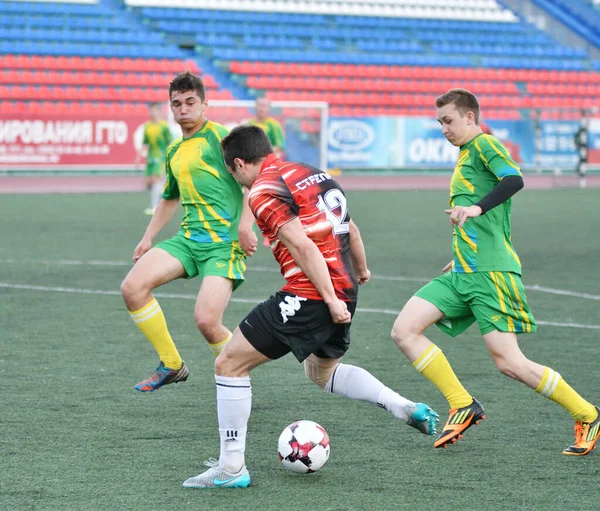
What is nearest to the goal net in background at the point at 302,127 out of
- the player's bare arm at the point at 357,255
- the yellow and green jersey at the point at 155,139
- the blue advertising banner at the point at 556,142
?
the yellow and green jersey at the point at 155,139

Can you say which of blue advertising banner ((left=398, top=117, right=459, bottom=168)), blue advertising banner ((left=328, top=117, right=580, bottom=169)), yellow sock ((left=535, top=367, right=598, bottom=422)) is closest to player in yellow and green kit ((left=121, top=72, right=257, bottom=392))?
yellow sock ((left=535, top=367, right=598, bottom=422))

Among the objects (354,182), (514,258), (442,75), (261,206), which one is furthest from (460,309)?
(442,75)

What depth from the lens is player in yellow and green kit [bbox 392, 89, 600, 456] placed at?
489cm

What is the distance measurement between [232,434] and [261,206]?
963 millimetres

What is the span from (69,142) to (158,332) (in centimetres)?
1879

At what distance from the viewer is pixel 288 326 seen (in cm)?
438

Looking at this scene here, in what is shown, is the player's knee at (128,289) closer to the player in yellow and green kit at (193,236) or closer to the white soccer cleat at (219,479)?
the player in yellow and green kit at (193,236)

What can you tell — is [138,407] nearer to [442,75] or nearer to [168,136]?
[168,136]

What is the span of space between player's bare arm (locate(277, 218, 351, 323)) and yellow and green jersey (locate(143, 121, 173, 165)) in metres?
14.7

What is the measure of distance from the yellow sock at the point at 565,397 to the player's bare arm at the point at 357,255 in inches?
38.1

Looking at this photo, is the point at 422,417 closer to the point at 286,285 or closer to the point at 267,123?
the point at 286,285

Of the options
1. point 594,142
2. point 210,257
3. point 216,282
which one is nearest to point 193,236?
point 210,257

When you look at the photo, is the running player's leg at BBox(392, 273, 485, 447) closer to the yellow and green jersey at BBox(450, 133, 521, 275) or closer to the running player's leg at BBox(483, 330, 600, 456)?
the yellow and green jersey at BBox(450, 133, 521, 275)

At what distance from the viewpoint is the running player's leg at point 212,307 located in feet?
18.6
